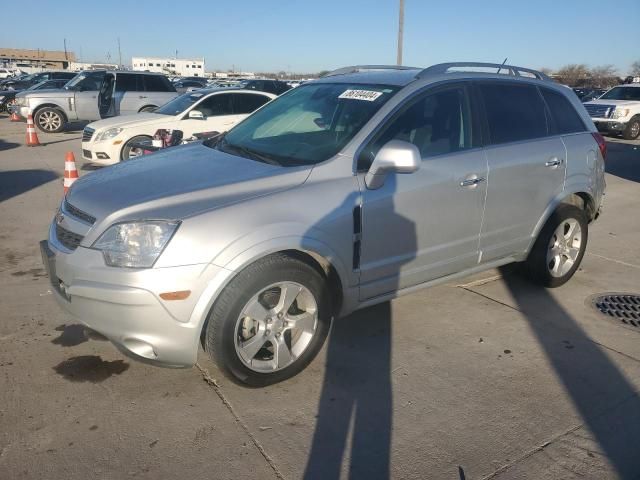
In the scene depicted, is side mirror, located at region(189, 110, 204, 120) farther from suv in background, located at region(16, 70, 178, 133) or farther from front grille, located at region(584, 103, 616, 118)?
front grille, located at region(584, 103, 616, 118)

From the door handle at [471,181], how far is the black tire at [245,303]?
1285 mm

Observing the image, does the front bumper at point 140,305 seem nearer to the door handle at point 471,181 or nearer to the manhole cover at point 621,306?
the door handle at point 471,181

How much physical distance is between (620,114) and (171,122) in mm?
14597

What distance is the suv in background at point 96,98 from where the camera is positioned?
14.5 metres

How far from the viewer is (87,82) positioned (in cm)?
1556

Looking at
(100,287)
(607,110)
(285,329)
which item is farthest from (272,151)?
(607,110)

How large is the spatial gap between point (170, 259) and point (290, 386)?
1.10 metres

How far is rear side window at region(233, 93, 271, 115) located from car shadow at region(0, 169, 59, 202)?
11.5ft

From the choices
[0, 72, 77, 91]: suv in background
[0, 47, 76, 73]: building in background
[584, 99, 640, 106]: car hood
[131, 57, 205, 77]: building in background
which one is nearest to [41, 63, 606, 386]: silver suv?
[584, 99, 640, 106]: car hood

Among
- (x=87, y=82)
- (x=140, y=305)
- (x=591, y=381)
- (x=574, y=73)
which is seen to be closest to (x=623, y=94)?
(x=87, y=82)

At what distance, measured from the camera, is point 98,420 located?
277 centimetres

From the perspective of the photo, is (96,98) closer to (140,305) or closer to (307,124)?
(307,124)

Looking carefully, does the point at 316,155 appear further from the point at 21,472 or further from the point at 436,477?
the point at 21,472

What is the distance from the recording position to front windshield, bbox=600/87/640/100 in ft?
59.0
